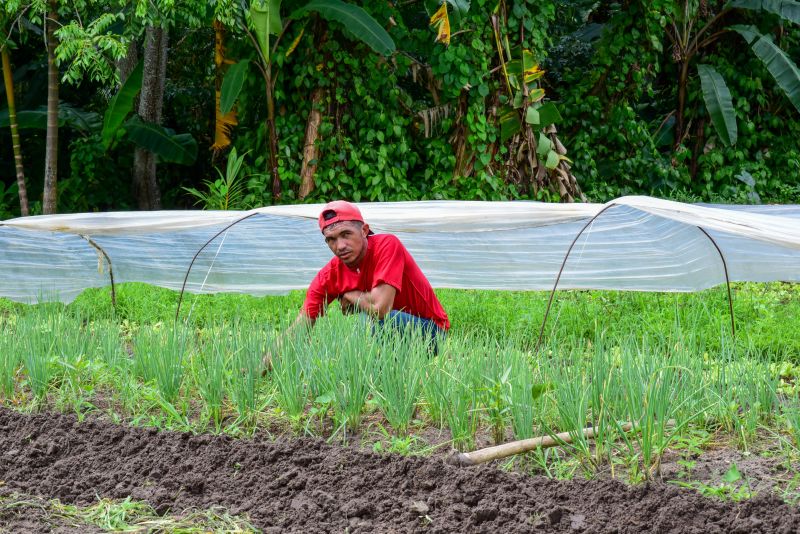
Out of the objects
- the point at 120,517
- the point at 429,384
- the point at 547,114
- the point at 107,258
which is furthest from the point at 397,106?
the point at 120,517

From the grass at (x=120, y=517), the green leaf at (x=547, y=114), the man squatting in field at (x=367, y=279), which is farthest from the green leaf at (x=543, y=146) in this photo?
the grass at (x=120, y=517)

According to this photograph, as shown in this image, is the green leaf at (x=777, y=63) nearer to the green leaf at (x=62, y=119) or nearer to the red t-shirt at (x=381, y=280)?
the green leaf at (x=62, y=119)

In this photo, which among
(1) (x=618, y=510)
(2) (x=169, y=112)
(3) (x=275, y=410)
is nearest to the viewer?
(1) (x=618, y=510)

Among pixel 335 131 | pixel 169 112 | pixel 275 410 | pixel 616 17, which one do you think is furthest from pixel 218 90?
pixel 275 410

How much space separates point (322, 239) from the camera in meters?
5.32

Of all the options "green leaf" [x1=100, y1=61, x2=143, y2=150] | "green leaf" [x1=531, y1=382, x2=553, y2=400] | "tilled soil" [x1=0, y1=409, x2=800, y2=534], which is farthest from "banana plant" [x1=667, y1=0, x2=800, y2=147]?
"tilled soil" [x1=0, y1=409, x2=800, y2=534]

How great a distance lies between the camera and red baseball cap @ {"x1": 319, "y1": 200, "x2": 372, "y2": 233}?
153 inches

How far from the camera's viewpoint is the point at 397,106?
387 inches

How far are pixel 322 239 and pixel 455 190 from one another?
448cm

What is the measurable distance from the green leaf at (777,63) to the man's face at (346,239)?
27.5 feet

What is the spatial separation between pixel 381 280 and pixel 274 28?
17.9ft

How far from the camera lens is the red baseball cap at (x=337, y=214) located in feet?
12.8

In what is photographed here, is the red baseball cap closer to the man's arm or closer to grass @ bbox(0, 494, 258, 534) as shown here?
the man's arm

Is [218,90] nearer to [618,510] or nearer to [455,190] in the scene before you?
[455,190]
